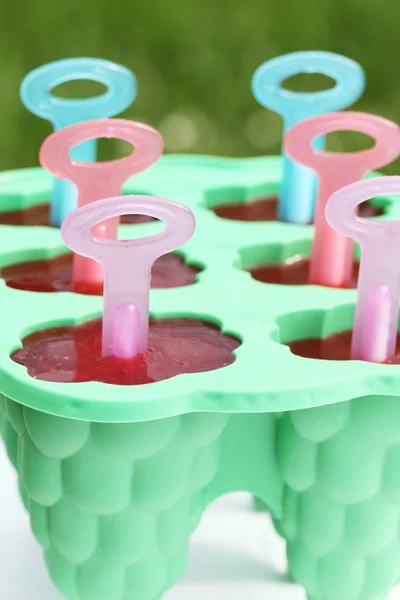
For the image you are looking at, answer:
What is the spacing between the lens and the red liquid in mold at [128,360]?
1.59 feet

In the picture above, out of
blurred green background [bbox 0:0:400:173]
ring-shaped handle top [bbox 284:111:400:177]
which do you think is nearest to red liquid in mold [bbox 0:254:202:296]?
ring-shaped handle top [bbox 284:111:400:177]

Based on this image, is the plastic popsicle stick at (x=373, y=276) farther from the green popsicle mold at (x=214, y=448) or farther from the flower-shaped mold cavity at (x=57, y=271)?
→ the flower-shaped mold cavity at (x=57, y=271)

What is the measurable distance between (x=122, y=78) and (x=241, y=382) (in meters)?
0.32

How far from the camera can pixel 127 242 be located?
49 cm

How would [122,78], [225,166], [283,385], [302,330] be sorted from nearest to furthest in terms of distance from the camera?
[283,385], [302,330], [122,78], [225,166]

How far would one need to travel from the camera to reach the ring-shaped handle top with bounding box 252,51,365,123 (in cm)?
73

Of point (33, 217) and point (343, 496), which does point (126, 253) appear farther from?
point (33, 217)

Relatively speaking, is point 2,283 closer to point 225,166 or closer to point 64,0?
point 225,166

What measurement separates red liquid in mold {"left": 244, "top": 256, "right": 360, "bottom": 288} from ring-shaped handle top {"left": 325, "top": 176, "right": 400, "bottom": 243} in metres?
0.13

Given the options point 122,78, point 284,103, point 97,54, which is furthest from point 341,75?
point 97,54

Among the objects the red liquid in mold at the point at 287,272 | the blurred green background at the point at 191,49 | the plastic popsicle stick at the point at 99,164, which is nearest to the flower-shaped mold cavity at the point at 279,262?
the red liquid in mold at the point at 287,272

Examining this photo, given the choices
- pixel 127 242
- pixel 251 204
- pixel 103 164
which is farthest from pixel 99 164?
pixel 251 204

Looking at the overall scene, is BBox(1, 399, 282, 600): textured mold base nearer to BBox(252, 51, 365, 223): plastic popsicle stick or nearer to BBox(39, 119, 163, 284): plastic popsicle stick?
BBox(39, 119, 163, 284): plastic popsicle stick

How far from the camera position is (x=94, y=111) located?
28.4 inches
